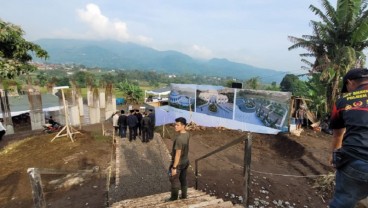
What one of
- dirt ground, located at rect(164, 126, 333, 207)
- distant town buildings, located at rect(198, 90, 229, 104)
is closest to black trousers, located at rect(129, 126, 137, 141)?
dirt ground, located at rect(164, 126, 333, 207)

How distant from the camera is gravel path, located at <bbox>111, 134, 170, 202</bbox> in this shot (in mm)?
8047

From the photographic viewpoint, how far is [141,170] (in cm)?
983

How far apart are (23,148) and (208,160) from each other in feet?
33.0

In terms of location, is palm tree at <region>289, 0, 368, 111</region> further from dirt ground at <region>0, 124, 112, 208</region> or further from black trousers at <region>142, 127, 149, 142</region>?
dirt ground at <region>0, 124, 112, 208</region>

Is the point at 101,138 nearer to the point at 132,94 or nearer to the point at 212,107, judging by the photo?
the point at 212,107

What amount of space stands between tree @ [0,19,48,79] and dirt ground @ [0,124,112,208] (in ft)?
13.4

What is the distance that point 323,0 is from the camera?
17469mm

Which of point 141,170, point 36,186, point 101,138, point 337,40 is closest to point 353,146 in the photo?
point 36,186

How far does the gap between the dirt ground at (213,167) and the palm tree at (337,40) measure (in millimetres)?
4178

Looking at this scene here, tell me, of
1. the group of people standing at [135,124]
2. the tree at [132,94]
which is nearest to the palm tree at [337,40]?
the group of people standing at [135,124]

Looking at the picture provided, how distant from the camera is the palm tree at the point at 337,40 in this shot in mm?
15989

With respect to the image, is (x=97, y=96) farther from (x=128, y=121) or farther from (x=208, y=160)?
(x=208, y=160)

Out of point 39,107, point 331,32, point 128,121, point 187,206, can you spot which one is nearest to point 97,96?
point 39,107

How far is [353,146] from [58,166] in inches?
461
